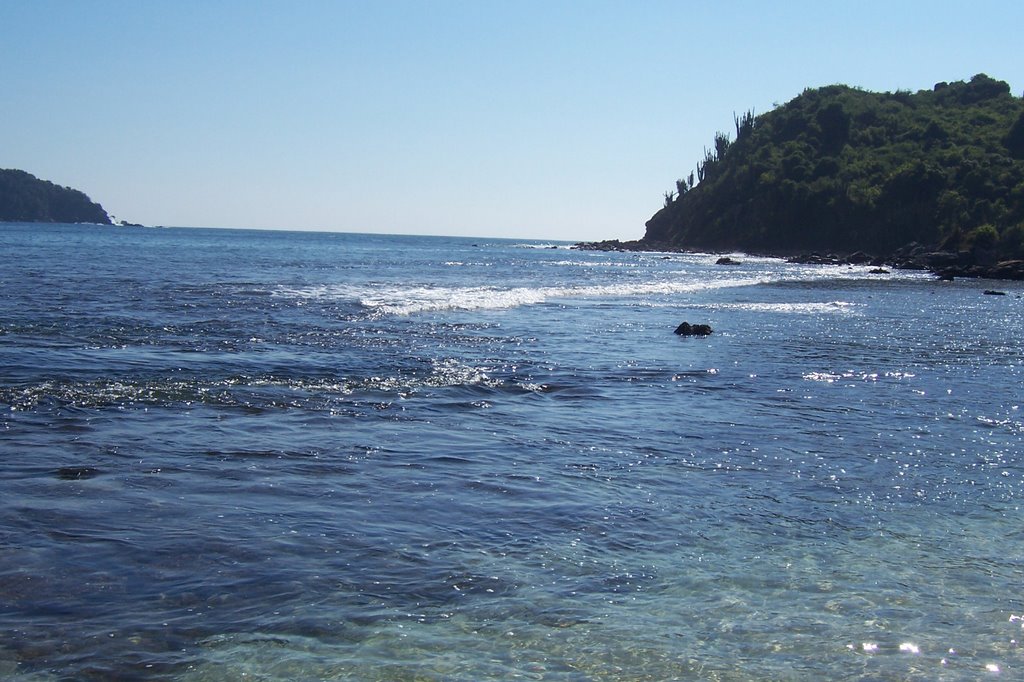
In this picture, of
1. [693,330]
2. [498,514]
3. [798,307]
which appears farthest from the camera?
[798,307]

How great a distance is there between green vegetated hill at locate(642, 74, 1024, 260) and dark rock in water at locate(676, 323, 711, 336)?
6170 cm

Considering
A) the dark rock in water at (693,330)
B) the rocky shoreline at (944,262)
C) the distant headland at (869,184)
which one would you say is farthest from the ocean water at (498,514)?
the distant headland at (869,184)

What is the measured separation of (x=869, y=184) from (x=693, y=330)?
108125 millimetres

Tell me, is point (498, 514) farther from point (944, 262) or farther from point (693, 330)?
point (944, 262)

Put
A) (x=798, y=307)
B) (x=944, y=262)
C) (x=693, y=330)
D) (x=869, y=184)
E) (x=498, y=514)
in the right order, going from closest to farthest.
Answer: (x=498, y=514), (x=693, y=330), (x=798, y=307), (x=944, y=262), (x=869, y=184)

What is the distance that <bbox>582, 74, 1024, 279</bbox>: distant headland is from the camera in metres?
97.7

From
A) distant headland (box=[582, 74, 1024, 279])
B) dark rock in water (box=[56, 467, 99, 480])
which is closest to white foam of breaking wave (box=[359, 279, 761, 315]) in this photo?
dark rock in water (box=[56, 467, 99, 480])

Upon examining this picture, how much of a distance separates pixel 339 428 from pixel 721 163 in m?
163

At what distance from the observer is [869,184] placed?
124625 millimetres

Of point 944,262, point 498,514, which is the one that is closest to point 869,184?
point 944,262

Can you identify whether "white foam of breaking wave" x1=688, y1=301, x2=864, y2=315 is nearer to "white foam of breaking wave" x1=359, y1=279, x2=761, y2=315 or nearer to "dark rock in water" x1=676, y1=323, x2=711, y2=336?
"white foam of breaking wave" x1=359, y1=279, x2=761, y2=315

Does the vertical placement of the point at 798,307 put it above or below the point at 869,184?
below

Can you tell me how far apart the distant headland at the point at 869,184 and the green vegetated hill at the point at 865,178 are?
18cm

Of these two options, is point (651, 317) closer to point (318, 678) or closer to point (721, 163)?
point (318, 678)
